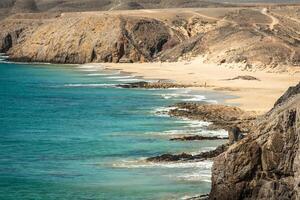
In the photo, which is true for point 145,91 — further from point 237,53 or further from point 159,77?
point 237,53

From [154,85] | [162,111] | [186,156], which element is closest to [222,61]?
[154,85]

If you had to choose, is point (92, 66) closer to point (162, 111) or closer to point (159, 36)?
point (159, 36)

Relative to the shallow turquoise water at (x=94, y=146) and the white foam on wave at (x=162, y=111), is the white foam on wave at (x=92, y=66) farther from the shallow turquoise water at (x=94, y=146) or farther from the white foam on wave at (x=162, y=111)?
the white foam on wave at (x=162, y=111)

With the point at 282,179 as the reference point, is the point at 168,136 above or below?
below

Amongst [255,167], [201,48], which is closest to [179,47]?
[201,48]

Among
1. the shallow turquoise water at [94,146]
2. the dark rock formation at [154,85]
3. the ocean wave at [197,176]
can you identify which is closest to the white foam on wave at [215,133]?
the shallow turquoise water at [94,146]

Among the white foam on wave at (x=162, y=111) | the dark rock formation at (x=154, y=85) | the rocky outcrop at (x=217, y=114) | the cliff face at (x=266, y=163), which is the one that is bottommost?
the dark rock formation at (x=154, y=85)

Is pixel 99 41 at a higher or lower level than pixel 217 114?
lower
